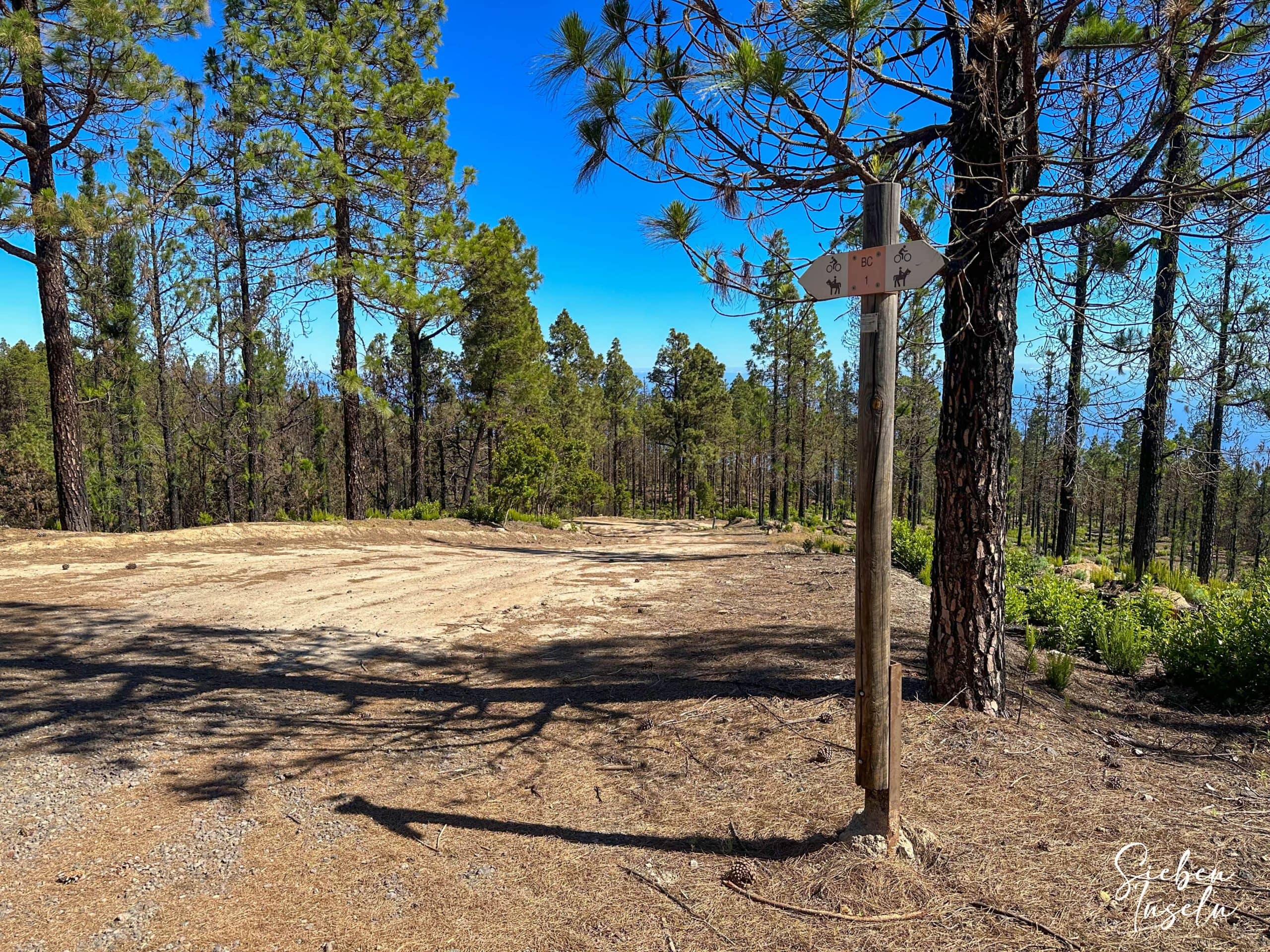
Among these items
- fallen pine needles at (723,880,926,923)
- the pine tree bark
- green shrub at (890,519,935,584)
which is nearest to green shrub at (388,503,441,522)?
the pine tree bark

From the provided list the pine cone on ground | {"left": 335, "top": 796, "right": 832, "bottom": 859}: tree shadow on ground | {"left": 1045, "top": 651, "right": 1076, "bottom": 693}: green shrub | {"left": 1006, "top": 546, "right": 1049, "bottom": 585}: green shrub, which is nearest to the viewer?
the pine cone on ground

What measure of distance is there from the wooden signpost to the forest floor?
0.32m

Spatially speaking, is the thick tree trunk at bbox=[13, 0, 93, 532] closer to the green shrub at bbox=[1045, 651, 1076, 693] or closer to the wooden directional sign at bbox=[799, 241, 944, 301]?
the wooden directional sign at bbox=[799, 241, 944, 301]

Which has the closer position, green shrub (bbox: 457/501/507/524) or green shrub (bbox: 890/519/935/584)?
green shrub (bbox: 890/519/935/584)

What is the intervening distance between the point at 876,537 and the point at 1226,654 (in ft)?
11.7

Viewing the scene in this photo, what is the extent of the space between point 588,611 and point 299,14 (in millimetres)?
11891

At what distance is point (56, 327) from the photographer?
9.85m

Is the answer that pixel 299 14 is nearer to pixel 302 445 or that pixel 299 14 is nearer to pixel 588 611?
pixel 588 611

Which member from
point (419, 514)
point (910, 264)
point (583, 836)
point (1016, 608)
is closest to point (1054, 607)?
point (1016, 608)

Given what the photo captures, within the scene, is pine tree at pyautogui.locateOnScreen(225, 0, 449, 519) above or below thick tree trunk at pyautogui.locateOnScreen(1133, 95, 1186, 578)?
above

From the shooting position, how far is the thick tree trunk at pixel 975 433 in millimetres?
3771

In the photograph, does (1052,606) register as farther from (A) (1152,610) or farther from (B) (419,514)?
(B) (419,514)

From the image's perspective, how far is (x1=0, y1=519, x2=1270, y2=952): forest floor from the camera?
234 cm

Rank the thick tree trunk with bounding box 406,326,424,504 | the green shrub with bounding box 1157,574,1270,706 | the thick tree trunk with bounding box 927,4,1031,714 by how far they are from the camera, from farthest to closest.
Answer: the thick tree trunk with bounding box 406,326,424,504 < the green shrub with bounding box 1157,574,1270,706 < the thick tree trunk with bounding box 927,4,1031,714
